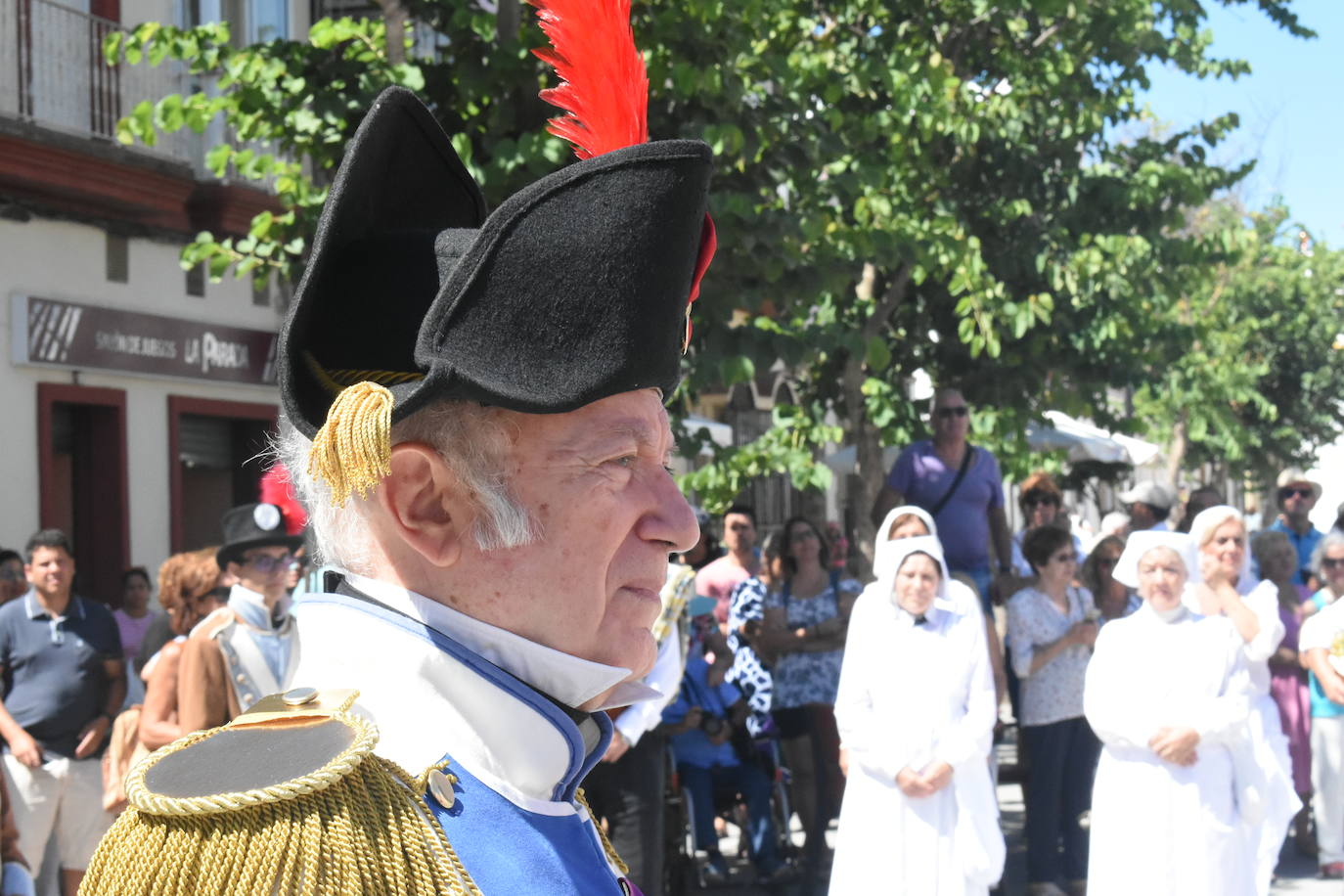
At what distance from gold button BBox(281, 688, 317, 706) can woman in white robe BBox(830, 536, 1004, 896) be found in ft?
17.1

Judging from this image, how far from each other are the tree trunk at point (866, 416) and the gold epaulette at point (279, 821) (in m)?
10.3

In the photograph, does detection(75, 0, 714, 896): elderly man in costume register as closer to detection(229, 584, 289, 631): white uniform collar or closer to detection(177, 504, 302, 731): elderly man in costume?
detection(177, 504, 302, 731): elderly man in costume

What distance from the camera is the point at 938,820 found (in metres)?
6.44

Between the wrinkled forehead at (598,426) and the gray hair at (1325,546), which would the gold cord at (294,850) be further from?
the gray hair at (1325,546)

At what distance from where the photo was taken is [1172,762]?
21.0ft

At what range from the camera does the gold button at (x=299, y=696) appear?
1.44 m

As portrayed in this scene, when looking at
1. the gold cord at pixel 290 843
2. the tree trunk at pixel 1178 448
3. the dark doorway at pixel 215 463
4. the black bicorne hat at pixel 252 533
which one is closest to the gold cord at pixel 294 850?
the gold cord at pixel 290 843

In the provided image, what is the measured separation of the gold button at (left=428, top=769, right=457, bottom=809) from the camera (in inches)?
56.7

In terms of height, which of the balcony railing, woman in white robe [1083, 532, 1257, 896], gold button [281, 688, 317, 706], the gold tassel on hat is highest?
the balcony railing

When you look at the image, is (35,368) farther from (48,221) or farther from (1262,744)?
(1262,744)

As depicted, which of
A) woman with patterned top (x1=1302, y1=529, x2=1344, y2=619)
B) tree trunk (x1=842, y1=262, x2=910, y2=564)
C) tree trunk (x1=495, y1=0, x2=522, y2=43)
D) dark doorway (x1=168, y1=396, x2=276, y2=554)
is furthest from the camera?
dark doorway (x1=168, y1=396, x2=276, y2=554)

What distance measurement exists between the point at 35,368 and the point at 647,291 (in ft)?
32.7

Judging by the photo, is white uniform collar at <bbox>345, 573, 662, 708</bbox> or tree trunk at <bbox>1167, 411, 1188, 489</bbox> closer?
white uniform collar at <bbox>345, 573, 662, 708</bbox>

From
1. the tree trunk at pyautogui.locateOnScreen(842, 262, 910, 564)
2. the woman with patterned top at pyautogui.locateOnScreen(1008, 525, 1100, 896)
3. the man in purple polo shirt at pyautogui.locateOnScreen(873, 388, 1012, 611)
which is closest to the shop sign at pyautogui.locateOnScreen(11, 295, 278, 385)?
the tree trunk at pyautogui.locateOnScreen(842, 262, 910, 564)
